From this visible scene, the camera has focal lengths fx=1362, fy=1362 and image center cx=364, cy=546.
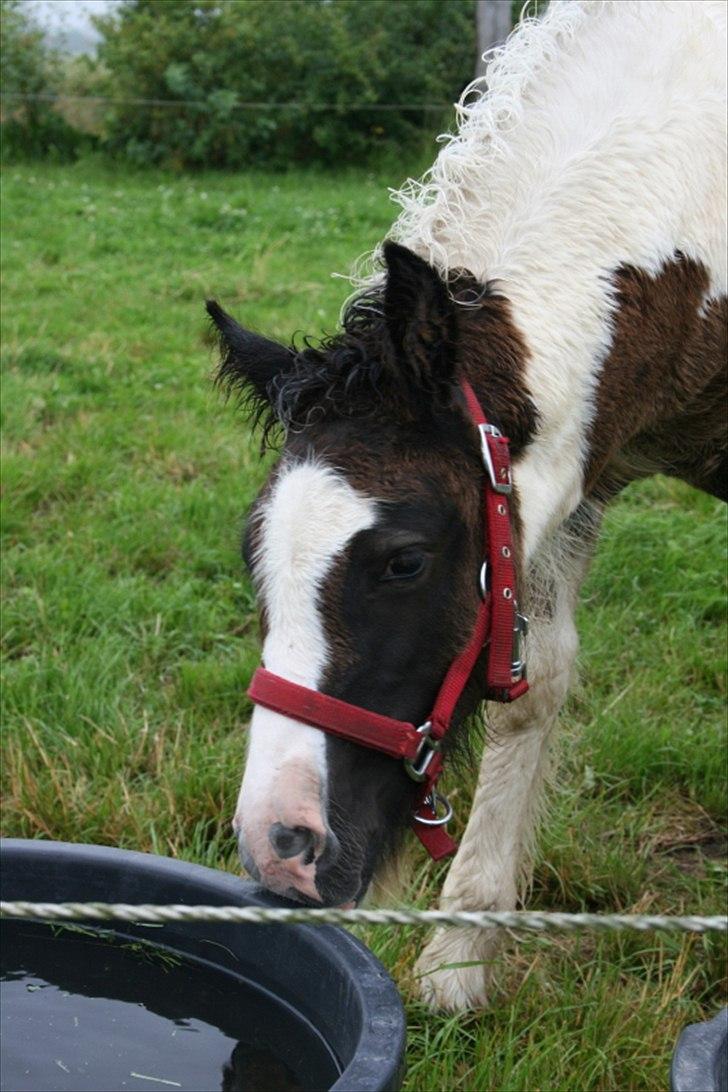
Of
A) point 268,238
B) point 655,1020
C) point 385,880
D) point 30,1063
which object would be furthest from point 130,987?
point 268,238

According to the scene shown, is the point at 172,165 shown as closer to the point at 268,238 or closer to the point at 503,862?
the point at 268,238

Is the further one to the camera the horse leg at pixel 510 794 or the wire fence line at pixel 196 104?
the wire fence line at pixel 196 104

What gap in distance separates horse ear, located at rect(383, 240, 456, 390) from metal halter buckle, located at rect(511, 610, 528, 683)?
0.46 m

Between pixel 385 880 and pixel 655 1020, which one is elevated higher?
pixel 385 880

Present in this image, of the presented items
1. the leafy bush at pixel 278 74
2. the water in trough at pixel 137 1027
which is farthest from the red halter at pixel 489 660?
the leafy bush at pixel 278 74

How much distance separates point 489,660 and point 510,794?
35.0 inches

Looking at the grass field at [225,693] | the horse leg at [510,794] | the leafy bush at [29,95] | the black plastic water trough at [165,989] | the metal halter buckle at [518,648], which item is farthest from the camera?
the leafy bush at [29,95]

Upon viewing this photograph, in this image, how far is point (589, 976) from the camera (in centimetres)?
292

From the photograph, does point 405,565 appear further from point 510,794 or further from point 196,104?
point 196,104

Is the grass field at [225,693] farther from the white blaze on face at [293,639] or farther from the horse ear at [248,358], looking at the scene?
the horse ear at [248,358]

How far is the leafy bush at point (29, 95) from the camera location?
14.6 m

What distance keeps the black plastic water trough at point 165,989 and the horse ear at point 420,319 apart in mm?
909

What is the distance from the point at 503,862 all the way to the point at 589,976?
0.34 m

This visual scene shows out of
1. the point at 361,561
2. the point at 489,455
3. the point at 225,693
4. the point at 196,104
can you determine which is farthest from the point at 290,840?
the point at 196,104
